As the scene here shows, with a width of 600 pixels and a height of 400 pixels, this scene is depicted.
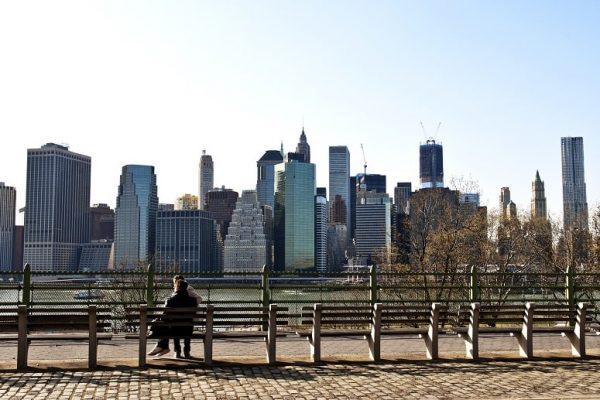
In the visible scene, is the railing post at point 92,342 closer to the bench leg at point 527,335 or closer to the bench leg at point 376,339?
the bench leg at point 376,339

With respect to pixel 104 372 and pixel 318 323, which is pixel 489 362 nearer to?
pixel 318 323

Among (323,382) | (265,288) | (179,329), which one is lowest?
(323,382)

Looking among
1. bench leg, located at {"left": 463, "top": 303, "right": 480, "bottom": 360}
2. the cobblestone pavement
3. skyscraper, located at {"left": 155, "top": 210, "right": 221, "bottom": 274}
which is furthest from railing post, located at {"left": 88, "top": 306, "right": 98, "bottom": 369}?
skyscraper, located at {"left": 155, "top": 210, "right": 221, "bottom": 274}

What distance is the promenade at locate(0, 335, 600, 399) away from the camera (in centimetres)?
947

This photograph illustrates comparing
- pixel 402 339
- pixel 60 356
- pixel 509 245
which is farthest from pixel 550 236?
pixel 60 356

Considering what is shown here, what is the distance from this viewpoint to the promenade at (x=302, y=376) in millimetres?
9469

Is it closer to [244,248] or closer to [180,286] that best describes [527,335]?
[180,286]

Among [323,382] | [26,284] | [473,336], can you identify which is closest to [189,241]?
[26,284]

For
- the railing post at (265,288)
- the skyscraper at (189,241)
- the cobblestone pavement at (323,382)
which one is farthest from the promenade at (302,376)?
the skyscraper at (189,241)

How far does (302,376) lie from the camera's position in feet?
35.6

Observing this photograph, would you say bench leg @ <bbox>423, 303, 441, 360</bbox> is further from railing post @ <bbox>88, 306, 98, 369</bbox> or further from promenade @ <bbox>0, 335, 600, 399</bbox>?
railing post @ <bbox>88, 306, 98, 369</bbox>

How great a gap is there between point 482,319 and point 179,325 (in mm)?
5925

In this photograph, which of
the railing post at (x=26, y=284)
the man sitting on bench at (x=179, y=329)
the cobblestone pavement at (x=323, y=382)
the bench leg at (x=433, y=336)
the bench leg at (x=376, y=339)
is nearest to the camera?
the cobblestone pavement at (x=323, y=382)

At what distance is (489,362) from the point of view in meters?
12.5
